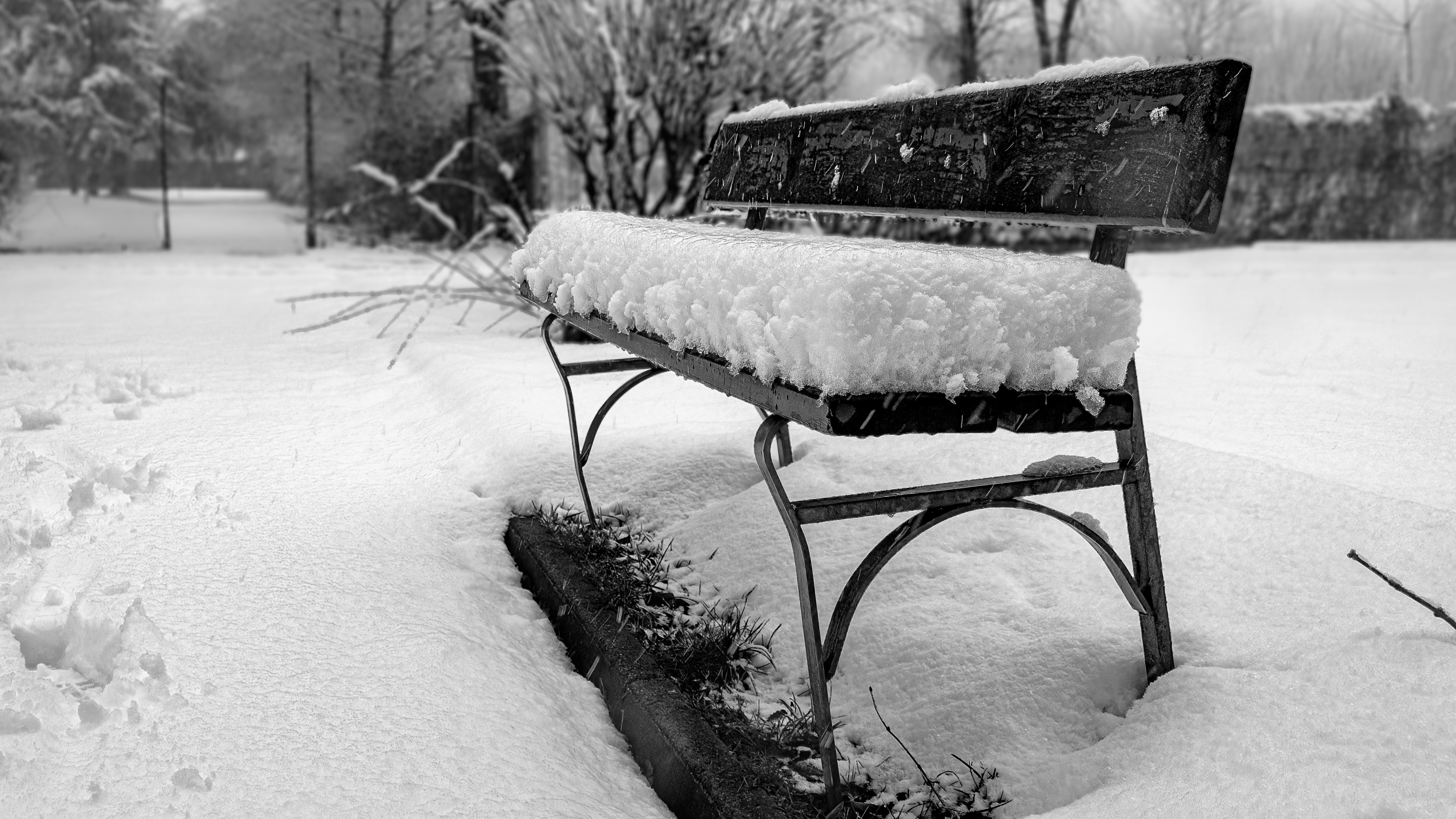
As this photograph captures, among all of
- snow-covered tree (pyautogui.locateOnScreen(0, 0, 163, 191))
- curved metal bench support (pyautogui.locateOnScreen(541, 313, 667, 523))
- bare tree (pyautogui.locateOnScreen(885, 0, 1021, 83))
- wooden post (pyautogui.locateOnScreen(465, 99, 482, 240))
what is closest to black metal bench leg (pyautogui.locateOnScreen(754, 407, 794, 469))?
curved metal bench support (pyautogui.locateOnScreen(541, 313, 667, 523))

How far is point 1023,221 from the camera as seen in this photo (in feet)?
5.58

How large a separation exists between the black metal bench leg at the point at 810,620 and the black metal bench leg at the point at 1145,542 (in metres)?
0.52

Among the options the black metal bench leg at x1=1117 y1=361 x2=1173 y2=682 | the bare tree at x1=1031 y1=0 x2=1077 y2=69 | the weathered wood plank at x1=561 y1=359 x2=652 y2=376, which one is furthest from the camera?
the bare tree at x1=1031 y1=0 x2=1077 y2=69

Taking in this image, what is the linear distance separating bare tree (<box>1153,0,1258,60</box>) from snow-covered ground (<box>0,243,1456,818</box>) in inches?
795

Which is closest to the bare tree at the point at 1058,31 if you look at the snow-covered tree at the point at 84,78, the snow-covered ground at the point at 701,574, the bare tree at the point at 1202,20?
the bare tree at the point at 1202,20

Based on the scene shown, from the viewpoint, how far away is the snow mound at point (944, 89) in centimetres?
156

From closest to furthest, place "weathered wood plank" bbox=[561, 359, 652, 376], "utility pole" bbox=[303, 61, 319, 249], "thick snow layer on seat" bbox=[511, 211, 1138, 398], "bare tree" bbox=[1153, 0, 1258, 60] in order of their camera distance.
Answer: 1. "thick snow layer on seat" bbox=[511, 211, 1138, 398]
2. "weathered wood plank" bbox=[561, 359, 652, 376]
3. "utility pole" bbox=[303, 61, 319, 249]
4. "bare tree" bbox=[1153, 0, 1258, 60]

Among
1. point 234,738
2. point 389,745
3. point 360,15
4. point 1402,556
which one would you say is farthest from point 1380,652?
point 360,15

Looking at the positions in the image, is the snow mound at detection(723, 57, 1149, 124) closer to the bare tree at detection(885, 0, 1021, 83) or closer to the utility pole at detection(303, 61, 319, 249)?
the utility pole at detection(303, 61, 319, 249)

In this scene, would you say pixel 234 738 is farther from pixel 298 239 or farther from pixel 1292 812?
pixel 298 239

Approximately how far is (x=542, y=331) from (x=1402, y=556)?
5.77 ft

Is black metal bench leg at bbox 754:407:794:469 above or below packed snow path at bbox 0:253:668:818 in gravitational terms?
above

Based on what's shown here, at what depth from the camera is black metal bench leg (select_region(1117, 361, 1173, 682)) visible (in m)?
1.53

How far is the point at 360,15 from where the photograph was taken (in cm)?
1560
